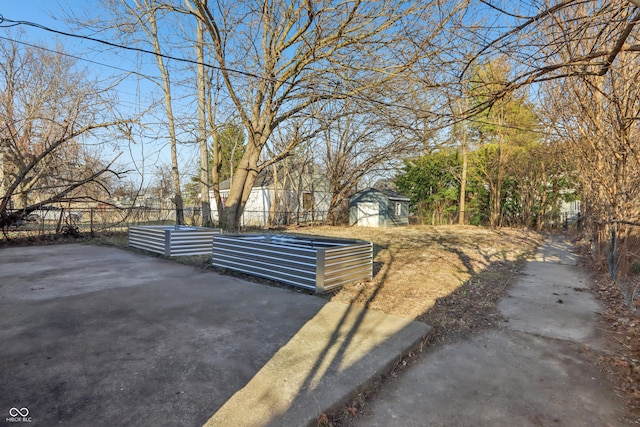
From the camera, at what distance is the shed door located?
2156 centimetres

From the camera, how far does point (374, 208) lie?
70.8ft

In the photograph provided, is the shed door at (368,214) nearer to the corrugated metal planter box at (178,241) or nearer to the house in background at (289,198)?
the house in background at (289,198)

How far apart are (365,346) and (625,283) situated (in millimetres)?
5358

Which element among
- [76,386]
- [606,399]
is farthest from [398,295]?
[76,386]

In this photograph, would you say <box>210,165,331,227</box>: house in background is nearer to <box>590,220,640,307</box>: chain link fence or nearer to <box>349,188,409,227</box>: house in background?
<box>349,188,409,227</box>: house in background

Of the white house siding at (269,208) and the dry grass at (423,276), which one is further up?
the white house siding at (269,208)

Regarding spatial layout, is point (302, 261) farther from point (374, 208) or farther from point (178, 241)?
point (374, 208)

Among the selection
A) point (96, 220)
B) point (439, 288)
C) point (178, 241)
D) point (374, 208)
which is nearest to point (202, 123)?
point (178, 241)

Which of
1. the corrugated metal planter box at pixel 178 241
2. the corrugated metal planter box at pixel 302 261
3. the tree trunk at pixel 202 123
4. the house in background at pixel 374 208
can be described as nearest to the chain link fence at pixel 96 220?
the corrugated metal planter box at pixel 178 241

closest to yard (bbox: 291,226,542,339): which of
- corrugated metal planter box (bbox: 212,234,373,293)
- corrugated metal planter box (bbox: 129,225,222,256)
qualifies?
corrugated metal planter box (bbox: 212,234,373,293)

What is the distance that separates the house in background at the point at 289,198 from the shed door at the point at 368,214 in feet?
8.59

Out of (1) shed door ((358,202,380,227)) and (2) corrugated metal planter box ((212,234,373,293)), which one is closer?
(2) corrugated metal planter box ((212,234,373,293))

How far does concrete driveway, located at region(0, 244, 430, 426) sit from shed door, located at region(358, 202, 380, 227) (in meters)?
17.0

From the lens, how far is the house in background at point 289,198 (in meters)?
21.0
